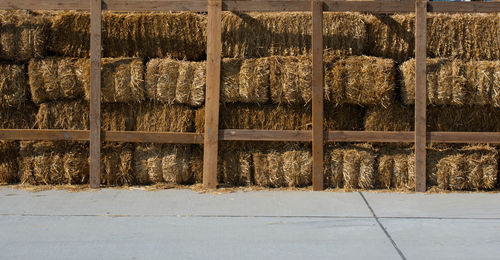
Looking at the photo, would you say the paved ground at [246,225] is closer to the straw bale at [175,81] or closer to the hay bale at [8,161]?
the hay bale at [8,161]

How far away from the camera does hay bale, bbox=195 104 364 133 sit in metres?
6.82

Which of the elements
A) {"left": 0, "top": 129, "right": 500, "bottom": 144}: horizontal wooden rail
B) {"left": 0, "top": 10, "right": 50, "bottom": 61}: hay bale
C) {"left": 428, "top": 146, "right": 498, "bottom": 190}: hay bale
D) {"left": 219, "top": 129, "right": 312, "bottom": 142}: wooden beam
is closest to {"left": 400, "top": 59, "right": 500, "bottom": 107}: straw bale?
{"left": 0, "top": 129, "right": 500, "bottom": 144}: horizontal wooden rail

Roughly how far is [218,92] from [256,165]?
1087 mm

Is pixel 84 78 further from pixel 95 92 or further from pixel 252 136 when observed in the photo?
pixel 252 136

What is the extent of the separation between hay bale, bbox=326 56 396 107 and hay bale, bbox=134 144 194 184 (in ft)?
6.71

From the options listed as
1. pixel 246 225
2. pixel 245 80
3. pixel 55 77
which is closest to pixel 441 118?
pixel 245 80

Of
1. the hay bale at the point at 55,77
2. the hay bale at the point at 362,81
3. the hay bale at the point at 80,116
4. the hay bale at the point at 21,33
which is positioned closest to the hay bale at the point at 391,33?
the hay bale at the point at 362,81

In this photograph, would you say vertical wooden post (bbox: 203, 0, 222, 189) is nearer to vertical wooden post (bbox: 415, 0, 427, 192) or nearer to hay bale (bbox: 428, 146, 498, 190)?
vertical wooden post (bbox: 415, 0, 427, 192)

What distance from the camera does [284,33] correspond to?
267 inches

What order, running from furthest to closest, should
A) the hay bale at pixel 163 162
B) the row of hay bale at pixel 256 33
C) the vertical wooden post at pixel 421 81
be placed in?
the hay bale at pixel 163 162 → the row of hay bale at pixel 256 33 → the vertical wooden post at pixel 421 81

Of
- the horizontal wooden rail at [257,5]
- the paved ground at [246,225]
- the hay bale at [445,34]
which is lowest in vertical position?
the paved ground at [246,225]

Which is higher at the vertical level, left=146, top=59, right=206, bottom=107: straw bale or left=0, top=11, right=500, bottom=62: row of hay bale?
left=0, top=11, right=500, bottom=62: row of hay bale

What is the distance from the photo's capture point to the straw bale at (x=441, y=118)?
22.2ft

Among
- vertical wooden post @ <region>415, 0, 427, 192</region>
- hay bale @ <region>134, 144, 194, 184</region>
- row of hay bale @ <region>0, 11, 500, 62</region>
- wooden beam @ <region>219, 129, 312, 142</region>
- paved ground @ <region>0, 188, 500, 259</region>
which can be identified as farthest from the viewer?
hay bale @ <region>134, 144, 194, 184</region>
